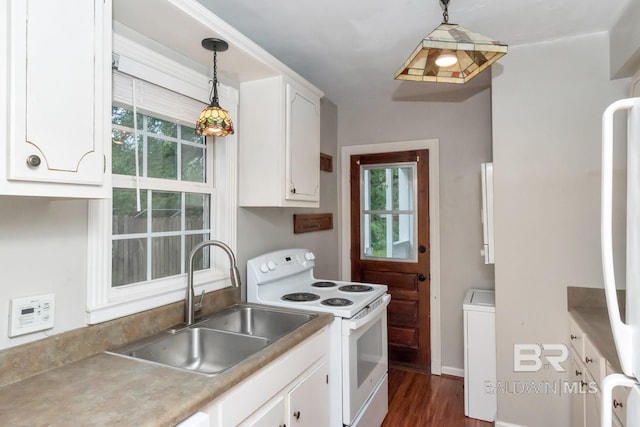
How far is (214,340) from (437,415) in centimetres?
180

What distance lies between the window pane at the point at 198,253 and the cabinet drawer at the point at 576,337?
199 centimetres

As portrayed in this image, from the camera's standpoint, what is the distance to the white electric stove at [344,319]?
75.3 inches

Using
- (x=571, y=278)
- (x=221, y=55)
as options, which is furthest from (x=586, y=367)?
(x=221, y=55)

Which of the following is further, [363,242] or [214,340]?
[363,242]

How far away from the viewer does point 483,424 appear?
2447mm

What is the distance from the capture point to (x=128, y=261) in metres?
1.63

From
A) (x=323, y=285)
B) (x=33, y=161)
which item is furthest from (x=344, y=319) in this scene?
(x=33, y=161)

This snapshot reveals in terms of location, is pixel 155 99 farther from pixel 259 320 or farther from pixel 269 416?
pixel 269 416

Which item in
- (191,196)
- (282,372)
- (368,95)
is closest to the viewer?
(282,372)

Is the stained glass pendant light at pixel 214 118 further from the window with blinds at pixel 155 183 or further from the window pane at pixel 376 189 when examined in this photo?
the window pane at pixel 376 189

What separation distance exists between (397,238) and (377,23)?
1.93 m

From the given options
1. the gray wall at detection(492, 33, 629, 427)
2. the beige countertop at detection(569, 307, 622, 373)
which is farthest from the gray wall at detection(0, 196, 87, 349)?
the gray wall at detection(492, 33, 629, 427)

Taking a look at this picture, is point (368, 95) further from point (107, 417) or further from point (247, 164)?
point (107, 417)

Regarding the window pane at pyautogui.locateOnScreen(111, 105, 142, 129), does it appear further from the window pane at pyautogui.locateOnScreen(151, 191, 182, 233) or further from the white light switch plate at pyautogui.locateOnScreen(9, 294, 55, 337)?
the white light switch plate at pyautogui.locateOnScreen(9, 294, 55, 337)
